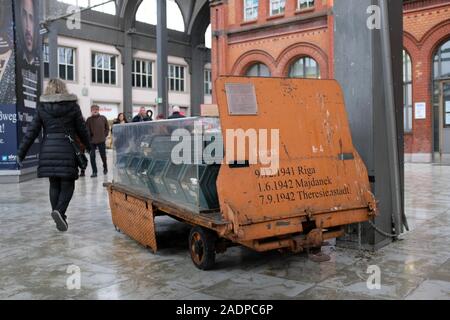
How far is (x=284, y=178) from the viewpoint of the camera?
4484mm

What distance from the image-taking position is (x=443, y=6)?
17.6 meters

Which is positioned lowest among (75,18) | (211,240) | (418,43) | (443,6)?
(211,240)

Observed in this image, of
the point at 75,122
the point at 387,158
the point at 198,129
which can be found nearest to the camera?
the point at 198,129

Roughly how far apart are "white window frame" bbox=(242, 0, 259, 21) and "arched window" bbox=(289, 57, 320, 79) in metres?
3.23

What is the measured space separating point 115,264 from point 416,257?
9.85 ft

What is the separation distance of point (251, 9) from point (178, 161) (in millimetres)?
20652

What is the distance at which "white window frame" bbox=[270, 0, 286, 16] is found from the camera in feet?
75.8

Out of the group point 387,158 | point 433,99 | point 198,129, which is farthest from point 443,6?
point 198,129

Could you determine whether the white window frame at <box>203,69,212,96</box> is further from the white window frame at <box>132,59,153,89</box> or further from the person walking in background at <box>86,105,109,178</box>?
the person walking in background at <box>86,105,109,178</box>

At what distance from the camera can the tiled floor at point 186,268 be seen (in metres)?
3.98

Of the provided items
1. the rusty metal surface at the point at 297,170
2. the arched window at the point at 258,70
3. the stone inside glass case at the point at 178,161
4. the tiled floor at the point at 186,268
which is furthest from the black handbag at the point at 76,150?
the arched window at the point at 258,70

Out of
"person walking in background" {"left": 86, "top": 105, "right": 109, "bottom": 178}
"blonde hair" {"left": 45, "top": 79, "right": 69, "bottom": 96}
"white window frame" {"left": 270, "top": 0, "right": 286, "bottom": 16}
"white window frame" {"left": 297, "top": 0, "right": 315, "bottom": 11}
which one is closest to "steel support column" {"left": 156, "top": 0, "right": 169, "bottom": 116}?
"white window frame" {"left": 270, "top": 0, "right": 286, "bottom": 16}

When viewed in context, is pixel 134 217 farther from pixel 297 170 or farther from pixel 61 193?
pixel 297 170
